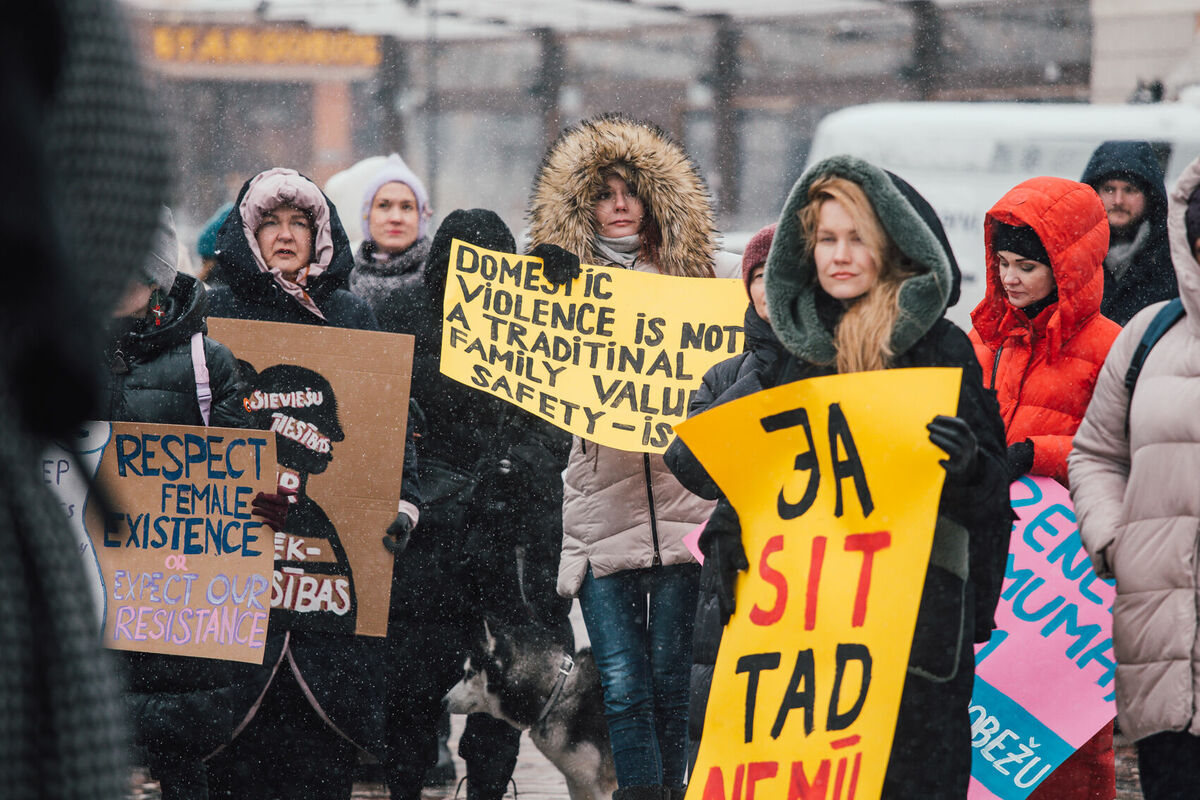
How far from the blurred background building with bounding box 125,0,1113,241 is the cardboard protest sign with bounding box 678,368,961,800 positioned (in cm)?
1803

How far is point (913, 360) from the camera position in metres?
3.29

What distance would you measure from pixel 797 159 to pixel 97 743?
22.0 meters

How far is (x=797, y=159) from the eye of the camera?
75.0 ft

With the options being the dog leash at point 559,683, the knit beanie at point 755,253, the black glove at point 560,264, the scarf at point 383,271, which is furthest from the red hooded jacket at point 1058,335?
the scarf at point 383,271

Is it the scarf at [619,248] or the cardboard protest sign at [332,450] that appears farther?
the scarf at [619,248]

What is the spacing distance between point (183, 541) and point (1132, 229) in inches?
132

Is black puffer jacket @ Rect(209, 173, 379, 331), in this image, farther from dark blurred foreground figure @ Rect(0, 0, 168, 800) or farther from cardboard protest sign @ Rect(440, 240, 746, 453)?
dark blurred foreground figure @ Rect(0, 0, 168, 800)

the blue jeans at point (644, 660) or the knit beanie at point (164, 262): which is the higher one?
the knit beanie at point (164, 262)

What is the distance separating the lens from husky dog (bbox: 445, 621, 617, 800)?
4.95 m

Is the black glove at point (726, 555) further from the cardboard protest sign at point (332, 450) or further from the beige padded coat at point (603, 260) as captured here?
the cardboard protest sign at point (332, 450)

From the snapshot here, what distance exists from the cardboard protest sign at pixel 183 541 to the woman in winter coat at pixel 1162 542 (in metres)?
2.17

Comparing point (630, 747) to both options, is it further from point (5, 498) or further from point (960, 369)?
point (5, 498)

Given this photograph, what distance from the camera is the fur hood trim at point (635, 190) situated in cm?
499

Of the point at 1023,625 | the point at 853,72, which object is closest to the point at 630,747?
the point at 1023,625
